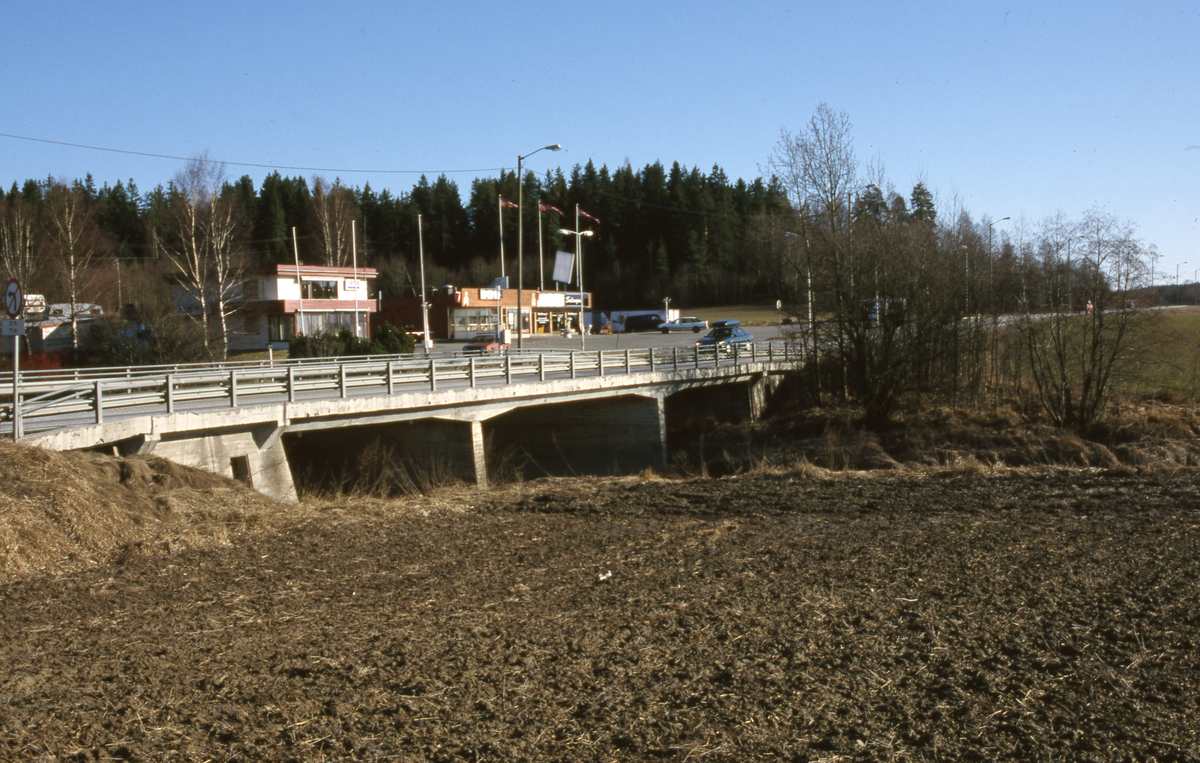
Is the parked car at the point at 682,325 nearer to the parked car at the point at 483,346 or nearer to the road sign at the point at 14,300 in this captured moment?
the parked car at the point at 483,346

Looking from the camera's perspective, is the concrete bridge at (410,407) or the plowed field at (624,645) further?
the concrete bridge at (410,407)

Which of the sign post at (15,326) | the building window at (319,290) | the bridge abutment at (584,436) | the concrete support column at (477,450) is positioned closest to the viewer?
the sign post at (15,326)

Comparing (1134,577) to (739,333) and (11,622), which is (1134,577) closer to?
(11,622)

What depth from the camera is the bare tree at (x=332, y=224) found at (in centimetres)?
6975

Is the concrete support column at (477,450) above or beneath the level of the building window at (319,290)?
beneath

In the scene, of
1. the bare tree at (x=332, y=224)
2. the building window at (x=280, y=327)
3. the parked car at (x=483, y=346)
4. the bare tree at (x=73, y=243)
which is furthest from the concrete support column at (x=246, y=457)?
the bare tree at (x=332, y=224)

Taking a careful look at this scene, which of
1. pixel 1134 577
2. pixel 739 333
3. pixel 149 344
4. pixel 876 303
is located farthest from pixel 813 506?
pixel 739 333

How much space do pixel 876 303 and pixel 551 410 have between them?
39.0 ft

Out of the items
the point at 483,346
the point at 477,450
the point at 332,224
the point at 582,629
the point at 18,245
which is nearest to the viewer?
the point at 582,629

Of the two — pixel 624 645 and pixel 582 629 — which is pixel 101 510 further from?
pixel 624 645

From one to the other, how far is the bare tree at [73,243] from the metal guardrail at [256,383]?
2148cm

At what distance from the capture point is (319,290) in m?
60.7

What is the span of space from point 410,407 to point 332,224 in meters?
59.8

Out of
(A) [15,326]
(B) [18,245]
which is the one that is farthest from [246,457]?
(B) [18,245]
